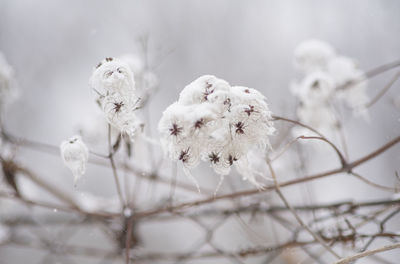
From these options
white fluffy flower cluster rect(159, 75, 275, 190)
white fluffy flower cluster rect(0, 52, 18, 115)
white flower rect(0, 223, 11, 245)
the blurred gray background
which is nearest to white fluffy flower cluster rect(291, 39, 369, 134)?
white fluffy flower cluster rect(159, 75, 275, 190)

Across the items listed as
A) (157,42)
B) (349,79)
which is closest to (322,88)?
(349,79)

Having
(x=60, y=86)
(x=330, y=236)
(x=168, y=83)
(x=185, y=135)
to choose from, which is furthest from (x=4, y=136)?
(x=60, y=86)

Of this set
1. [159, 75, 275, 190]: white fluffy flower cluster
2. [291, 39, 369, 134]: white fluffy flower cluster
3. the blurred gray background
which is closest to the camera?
[159, 75, 275, 190]: white fluffy flower cluster

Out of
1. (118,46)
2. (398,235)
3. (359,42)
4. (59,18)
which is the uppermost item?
(59,18)

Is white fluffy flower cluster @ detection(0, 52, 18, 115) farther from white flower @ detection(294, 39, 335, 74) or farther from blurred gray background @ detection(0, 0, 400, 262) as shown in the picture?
blurred gray background @ detection(0, 0, 400, 262)

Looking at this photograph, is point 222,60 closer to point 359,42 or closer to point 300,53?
point 359,42

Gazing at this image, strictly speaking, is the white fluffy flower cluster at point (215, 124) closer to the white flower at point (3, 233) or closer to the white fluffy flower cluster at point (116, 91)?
the white fluffy flower cluster at point (116, 91)
